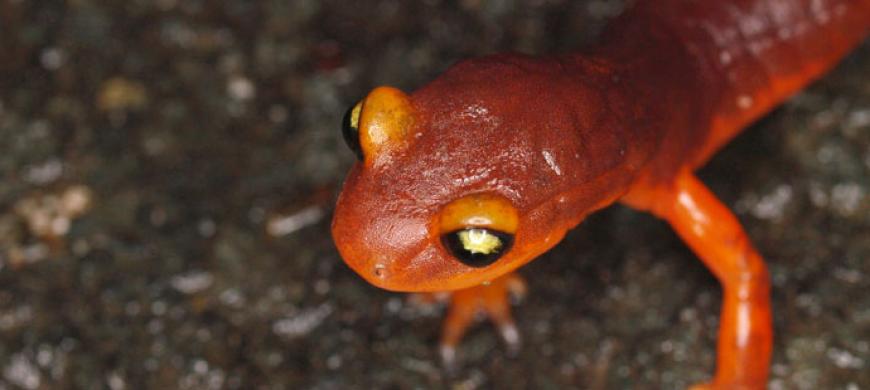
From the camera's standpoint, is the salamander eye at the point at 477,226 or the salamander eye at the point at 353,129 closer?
the salamander eye at the point at 477,226

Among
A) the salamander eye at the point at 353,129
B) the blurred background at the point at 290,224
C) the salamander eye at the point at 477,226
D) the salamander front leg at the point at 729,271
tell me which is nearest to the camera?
the salamander eye at the point at 477,226

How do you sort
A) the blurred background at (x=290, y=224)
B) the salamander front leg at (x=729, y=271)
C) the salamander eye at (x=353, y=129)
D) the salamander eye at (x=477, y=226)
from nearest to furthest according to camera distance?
the salamander eye at (x=477, y=226), the salamander eye at (x=353, y=129), the salamander front leg at (x=729, y=271), the blurred background at (x=290, y=224)

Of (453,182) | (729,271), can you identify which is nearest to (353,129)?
(453,182)

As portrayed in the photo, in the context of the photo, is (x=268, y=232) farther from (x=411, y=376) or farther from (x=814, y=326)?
(x=814, y=326)

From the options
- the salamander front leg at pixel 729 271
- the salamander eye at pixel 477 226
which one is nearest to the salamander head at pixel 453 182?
the salamander eye at pixel 477 226

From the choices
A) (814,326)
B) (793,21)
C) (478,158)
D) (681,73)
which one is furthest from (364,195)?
(793,21)

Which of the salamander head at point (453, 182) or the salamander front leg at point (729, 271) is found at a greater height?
the salamander head at point (453, 182)

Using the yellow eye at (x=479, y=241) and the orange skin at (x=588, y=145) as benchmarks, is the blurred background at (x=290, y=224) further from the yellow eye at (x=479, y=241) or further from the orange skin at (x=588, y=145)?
the yellow eye at (x=479, y=241)

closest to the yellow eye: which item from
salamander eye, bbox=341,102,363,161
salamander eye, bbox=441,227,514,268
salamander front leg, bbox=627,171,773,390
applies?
salamander eye, bbox=441,227,514,268
